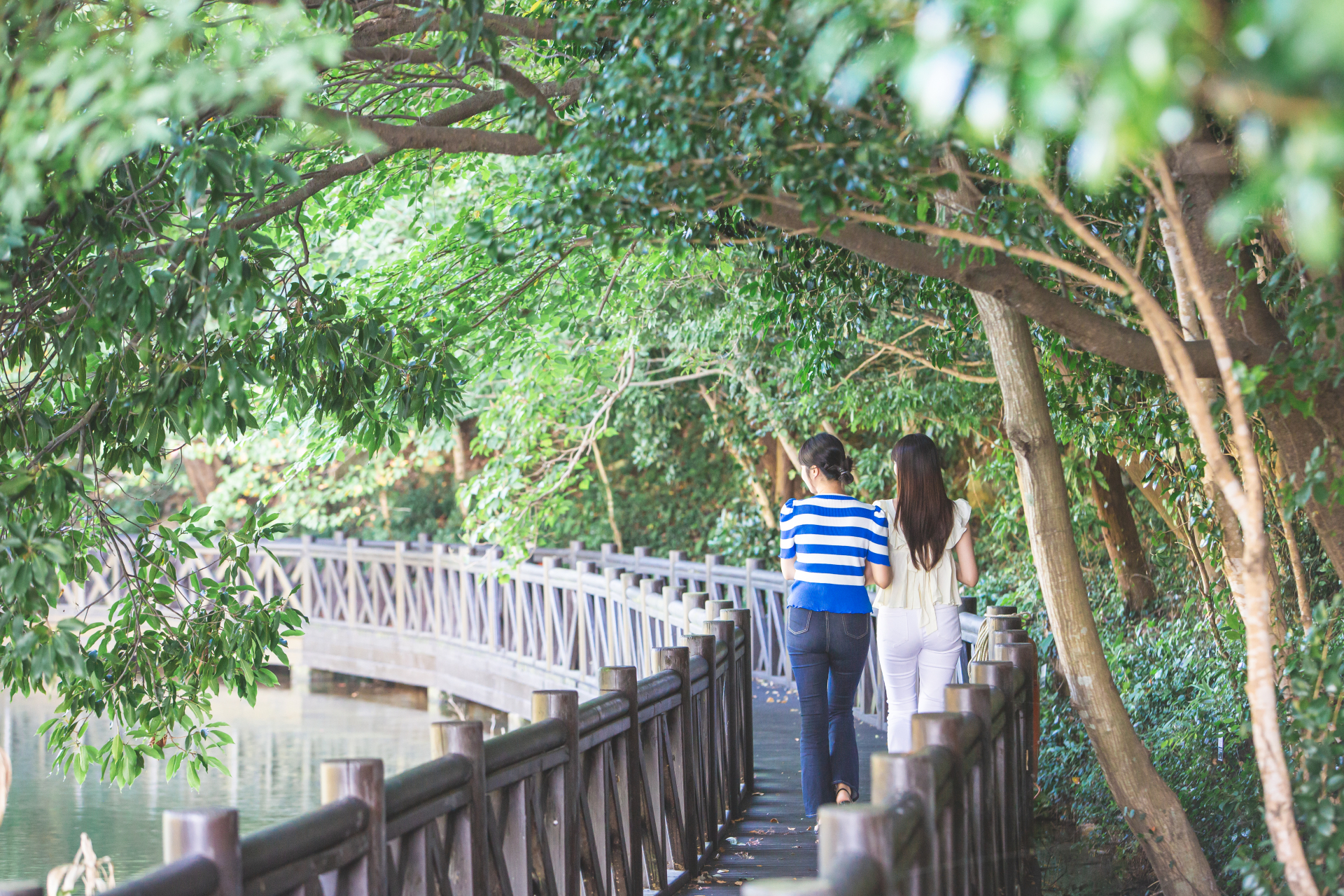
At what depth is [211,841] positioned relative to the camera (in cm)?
200

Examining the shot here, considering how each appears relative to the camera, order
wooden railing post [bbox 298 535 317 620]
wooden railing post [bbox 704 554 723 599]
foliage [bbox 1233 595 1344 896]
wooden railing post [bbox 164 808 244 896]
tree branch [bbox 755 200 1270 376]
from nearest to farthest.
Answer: wooden railing post [bbox 164 808 244 896] → foliage [bbox 1233 595 1344 896] → tree branch [bbox 755 200 1270 376] → wooden railing post [bbox 704 554 723 599] → wooden railing post [bbox 298 535 317 620]

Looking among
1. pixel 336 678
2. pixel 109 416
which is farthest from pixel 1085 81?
pixel 336 678

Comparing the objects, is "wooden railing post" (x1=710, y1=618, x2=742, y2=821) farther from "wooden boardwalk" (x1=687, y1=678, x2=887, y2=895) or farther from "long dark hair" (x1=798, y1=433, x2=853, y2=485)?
"long dark hair" (x1=798, y1=433, x2=853, y2=485)

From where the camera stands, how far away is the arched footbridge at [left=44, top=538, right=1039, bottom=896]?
2.10 meters

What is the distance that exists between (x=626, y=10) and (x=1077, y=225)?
5.49 ft

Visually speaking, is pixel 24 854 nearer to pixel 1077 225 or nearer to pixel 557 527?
pixel 557 527

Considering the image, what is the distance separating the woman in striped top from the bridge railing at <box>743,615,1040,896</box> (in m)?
0.55

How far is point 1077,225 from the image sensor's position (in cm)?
251

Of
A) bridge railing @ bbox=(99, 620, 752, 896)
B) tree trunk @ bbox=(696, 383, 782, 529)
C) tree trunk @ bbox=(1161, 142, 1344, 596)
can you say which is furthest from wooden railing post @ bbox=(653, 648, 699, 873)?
tree trunk @ bbox=(696, 383, 782, 529)

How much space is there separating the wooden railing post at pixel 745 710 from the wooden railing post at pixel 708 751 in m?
0.59

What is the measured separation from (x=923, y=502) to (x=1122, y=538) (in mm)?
4418

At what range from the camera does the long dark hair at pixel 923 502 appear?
446 centimetres

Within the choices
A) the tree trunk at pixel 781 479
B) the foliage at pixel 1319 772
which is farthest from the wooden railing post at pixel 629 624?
the foliage at pixel 1319 772

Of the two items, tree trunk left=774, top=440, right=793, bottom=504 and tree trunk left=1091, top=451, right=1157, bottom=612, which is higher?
tree trunk left=774, top=440, right=793, bottom=504
